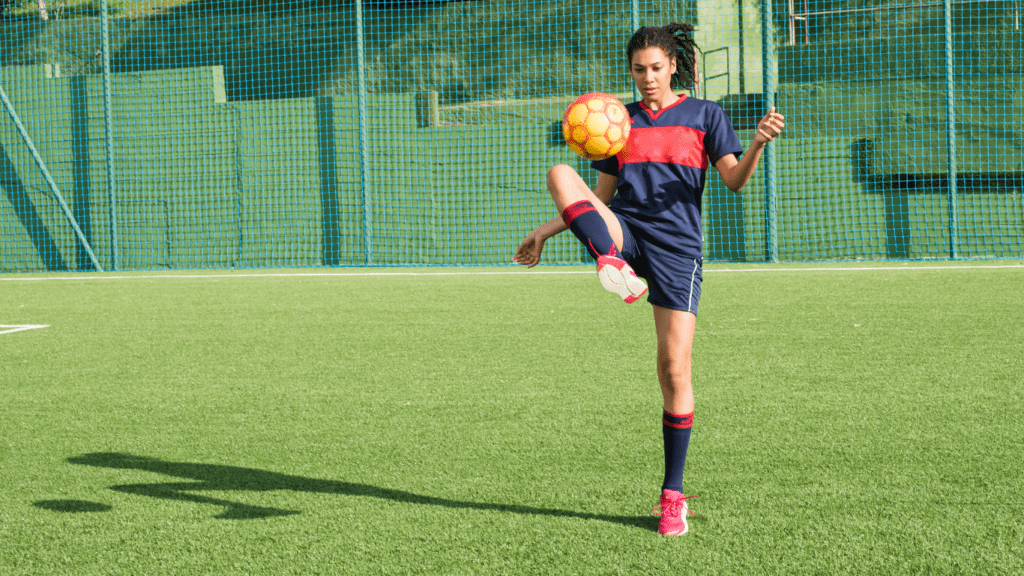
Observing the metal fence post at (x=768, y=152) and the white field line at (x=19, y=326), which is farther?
the metal fence post at (x=768, y=152)

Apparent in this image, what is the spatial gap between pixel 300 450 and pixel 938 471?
238 cm

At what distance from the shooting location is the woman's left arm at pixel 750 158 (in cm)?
267

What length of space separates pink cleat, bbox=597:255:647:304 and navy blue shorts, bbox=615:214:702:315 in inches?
8.8

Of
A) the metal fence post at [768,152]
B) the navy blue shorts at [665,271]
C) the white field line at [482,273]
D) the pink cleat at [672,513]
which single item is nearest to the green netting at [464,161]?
the metal fence post at [768,152]

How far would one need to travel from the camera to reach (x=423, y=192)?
481 inches

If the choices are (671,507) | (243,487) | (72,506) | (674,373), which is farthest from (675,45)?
(72,506)

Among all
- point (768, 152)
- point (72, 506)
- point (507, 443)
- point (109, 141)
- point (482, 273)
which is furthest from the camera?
point (109, 141)

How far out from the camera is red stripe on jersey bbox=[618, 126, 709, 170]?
2.90m

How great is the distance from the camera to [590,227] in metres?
2.73

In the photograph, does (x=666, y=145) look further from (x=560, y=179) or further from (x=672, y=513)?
(x=672, y=513)

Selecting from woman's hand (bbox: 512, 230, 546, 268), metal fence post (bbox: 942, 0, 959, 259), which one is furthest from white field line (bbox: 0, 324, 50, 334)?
metal fence post (bbox: 942, 0, 959, 259)

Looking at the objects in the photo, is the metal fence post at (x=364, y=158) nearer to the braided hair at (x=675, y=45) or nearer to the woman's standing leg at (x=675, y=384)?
the braided hair at (x=675, y=45)

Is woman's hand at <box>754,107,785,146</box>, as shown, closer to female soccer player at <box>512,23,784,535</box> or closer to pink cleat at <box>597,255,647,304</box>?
female soccer player at <box>512,23,784,535</box>

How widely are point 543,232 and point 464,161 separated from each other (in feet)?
30.5
